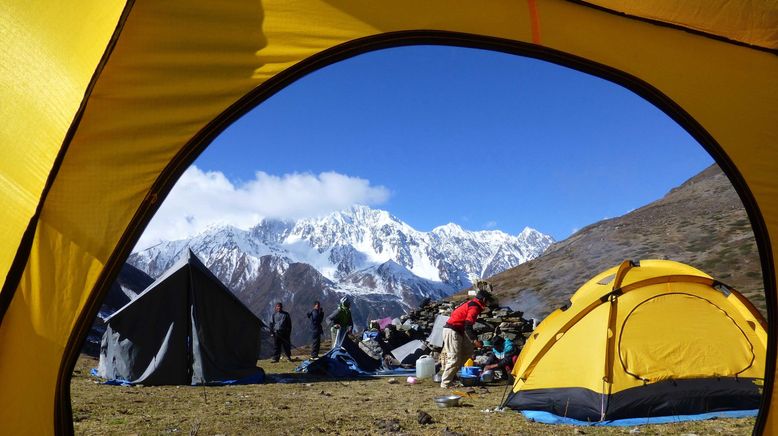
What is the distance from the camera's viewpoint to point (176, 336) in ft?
37.0

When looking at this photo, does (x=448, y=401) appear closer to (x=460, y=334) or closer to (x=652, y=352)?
(x=460, y=334)

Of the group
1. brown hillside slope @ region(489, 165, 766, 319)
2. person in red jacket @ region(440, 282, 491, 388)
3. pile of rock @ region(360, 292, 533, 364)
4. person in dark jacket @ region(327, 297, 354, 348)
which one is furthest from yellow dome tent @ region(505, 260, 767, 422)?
brown hillside slope @ region(489, 165, 766, 319)

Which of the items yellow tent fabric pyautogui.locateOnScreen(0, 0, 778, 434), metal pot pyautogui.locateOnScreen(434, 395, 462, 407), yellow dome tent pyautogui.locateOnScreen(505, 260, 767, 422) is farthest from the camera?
metal pot pyautogui.locateOnScreen(434, 395, 462, 407)

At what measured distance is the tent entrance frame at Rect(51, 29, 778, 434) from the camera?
2902 millimetres

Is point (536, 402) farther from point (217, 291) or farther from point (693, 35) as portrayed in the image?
point (217, 291)

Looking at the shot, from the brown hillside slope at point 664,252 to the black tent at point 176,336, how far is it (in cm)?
1386

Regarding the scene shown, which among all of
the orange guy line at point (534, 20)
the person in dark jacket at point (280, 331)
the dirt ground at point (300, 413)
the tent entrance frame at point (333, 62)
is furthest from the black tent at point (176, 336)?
the orange guy line at point (534, 20)

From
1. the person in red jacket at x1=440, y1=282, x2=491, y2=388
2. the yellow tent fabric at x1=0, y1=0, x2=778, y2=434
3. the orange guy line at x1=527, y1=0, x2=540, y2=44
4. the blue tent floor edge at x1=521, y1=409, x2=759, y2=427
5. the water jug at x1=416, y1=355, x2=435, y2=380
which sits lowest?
the blue tent floor edge at x1=521, y1=409, x2=759, y2=427

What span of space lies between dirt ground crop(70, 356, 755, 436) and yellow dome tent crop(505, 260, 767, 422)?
1.31 ft

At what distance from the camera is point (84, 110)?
113 inches

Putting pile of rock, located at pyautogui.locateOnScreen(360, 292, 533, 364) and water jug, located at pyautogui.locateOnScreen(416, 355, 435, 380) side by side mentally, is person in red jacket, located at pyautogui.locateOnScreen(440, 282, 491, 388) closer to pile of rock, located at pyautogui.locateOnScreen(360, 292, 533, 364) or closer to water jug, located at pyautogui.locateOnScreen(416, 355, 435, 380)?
water jug, located at pyautogui.locateOnScreen(416, 355, 435, 380)

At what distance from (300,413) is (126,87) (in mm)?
5837

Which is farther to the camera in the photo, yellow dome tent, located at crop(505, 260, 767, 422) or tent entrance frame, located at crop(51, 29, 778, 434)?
yellow dome tent, located at crop(505, 260, 767, 422)

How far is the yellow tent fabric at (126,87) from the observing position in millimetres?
2809
